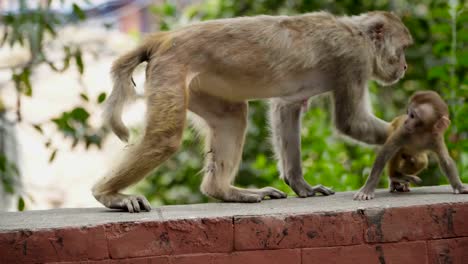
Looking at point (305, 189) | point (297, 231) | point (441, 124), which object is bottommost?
point (305, 189)

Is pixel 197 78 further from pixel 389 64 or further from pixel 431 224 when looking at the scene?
pixel 431 224

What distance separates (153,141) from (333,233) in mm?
1206

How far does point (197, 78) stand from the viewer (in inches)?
196

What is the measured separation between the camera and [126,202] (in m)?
4.60

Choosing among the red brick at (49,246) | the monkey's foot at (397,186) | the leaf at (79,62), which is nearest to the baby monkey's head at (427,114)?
the monkey's foot at (397,186)

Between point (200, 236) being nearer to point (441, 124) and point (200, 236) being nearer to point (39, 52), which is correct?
point (441, 124)

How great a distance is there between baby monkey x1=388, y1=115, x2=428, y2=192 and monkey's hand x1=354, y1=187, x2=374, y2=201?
36 cm

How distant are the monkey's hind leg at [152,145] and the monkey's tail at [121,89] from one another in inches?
9.7

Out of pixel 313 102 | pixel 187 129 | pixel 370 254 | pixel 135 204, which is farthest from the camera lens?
pixel 313 102

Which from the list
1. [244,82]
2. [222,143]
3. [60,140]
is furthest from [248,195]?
[60,140]

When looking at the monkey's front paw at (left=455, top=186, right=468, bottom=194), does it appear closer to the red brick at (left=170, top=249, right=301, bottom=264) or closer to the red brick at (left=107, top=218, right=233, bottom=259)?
the red brick at (left=170, top=249, right=301, bottom=264)

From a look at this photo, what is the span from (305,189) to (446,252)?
1.49 metres

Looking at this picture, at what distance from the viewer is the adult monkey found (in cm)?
468

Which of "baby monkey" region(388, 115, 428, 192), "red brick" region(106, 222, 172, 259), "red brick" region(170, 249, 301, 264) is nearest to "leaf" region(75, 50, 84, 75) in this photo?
"baby monkey" region(388, 115, 428, 192)
